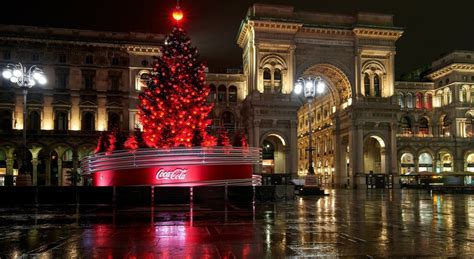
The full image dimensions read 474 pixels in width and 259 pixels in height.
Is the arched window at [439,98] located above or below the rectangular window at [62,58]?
below

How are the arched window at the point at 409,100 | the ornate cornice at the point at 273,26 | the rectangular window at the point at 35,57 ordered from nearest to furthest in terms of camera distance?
1. the ornate cornice at the point at 273,26
2. the rectangular window at the point at 35,57
3. the arched window at the point at 409,100

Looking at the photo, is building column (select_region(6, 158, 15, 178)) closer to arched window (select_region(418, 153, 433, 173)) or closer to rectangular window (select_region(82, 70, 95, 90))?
rectangular window (select_region(82, 70, 95, 90))

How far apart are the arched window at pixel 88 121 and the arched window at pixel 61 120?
2096 millimetres

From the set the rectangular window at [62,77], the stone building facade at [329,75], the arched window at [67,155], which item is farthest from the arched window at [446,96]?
the rectangular window at [62,77]

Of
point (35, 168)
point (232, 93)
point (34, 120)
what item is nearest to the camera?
point (35, 168)

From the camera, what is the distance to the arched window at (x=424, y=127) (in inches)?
3093

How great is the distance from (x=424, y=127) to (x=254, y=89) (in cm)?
3464

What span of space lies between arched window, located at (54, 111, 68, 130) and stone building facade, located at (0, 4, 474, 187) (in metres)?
0.13

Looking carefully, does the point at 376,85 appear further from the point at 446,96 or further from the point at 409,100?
the point at 446,96

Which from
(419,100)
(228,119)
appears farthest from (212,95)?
(419,100)

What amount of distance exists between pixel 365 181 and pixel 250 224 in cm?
4958

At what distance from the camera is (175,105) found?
87.4 feet

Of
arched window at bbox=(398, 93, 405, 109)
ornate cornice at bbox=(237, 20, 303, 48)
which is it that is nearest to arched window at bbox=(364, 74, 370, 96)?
ornate cornice at bbox=(237, 20, 303, 48)

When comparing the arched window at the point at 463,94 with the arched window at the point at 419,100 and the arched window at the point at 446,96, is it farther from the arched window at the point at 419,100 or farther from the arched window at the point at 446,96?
the arched window at the point at 419,100
